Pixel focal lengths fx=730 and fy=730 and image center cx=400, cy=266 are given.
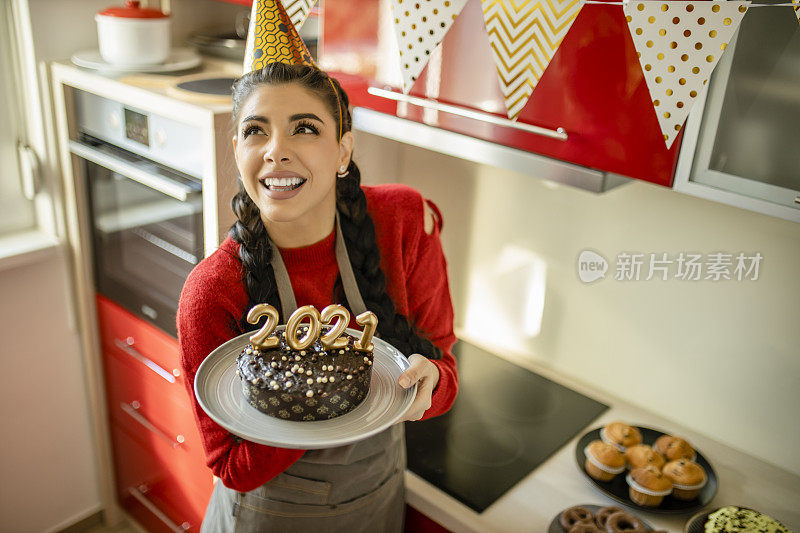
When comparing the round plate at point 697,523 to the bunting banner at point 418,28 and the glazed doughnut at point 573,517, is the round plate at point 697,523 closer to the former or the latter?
the glazed doughnut at point 573,517

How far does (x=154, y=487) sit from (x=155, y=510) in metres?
0.09

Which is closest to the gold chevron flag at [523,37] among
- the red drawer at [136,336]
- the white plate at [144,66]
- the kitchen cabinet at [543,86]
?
the kitchen cabinet at [543,86]

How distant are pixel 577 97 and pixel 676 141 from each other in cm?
16

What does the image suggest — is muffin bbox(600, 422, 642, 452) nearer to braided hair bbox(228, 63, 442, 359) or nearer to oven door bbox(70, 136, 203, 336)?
braided hair bbox(228, 63, 442, 359)

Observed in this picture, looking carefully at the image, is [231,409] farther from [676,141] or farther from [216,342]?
[676,141]

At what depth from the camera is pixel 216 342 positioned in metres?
1.11

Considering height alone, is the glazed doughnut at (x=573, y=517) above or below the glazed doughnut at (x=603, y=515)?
below

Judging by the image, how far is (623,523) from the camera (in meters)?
1.22

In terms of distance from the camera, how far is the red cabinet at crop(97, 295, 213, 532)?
6.10 feet

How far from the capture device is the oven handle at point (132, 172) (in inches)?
61.4

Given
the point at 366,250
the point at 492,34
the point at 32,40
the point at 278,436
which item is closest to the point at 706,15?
the point at 492,34

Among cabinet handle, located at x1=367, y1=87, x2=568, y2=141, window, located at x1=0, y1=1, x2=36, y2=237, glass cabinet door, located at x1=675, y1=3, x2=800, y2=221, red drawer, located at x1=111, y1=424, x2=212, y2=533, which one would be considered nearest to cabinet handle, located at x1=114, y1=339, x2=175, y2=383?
red drawer, located at x1=111, y1=424, x2=212, y2=533

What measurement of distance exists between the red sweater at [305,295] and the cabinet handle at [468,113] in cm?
17

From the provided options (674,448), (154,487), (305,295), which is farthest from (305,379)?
(154,487)
